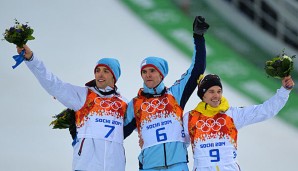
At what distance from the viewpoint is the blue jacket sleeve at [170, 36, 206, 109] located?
215 inches

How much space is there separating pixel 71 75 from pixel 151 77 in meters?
2.79

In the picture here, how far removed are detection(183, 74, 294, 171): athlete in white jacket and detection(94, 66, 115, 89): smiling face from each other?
0.60 m

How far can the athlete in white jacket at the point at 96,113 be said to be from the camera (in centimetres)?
526

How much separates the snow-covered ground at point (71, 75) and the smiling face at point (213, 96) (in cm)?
177

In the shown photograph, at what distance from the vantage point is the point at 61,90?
5414mm

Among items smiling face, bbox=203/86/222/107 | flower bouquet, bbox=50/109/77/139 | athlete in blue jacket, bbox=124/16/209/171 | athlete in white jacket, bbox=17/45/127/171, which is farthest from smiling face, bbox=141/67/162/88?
flower bouquet, bbox=50/109/77/139

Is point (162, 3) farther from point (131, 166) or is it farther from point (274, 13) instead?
point (131, 166)

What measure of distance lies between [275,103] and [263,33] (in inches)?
208

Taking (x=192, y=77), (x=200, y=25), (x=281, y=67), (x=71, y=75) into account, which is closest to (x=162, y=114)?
(x=192, y=77)

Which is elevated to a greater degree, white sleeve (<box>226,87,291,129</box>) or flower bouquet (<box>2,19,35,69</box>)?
flower bouquet (<box>2,19,35,69</box>)

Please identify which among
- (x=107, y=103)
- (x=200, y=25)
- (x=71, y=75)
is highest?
(x=71, y=75)

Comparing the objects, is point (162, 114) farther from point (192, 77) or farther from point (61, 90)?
point (61, 90)

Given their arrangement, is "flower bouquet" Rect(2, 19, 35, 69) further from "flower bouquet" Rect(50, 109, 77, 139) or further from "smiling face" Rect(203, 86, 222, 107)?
"smiling face" Rect(203, 86, 222, 107)

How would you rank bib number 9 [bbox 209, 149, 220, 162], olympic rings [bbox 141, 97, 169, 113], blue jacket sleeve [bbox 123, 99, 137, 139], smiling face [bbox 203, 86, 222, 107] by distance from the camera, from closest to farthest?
1. bib number 9 [bbox 209, 149, 220, 162]
2. smiling face [bbox 203, 86, 222, 107]
3. olympic rings [bbox 141, 97, 169, 113]
4. blue jacket sleeve [bbox 123, 99, 137, 139]
